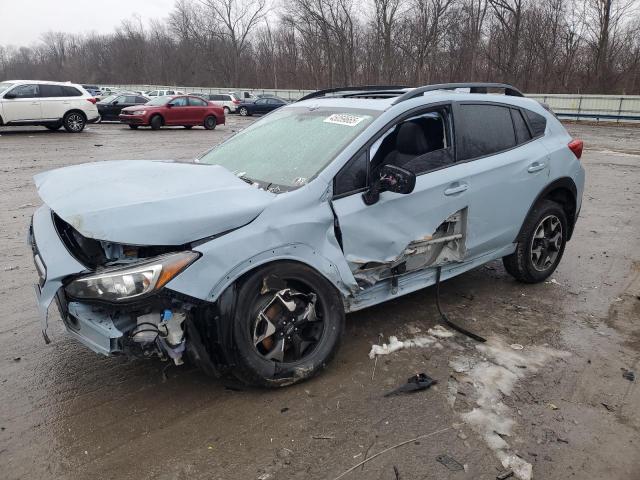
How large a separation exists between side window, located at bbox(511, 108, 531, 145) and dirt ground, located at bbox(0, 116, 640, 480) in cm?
144

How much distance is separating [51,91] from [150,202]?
18510mm

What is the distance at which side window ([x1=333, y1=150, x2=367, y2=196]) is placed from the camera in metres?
3.38

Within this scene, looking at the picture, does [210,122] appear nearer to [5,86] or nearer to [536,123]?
[5,86]

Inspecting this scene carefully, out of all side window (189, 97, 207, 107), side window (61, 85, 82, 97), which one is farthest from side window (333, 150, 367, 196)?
side window (189, 97, 207, 107)

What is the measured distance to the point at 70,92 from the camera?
1889cm

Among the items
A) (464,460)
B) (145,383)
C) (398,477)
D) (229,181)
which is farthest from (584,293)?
(145,383)

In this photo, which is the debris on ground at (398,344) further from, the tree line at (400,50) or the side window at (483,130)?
the tree line at (400,50)

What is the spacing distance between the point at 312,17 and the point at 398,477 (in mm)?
58839

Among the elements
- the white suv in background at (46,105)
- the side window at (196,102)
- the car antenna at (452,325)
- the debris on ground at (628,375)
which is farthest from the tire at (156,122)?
the debris on ground at (628,375)

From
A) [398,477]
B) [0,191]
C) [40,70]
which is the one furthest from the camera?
[40,70]

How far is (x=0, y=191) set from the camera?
9.02 m

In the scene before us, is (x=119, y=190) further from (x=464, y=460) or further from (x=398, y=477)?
(x=464, y=460)

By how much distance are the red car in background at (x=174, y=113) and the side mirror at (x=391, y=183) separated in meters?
20.8

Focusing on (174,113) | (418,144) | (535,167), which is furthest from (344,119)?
(174,113)
